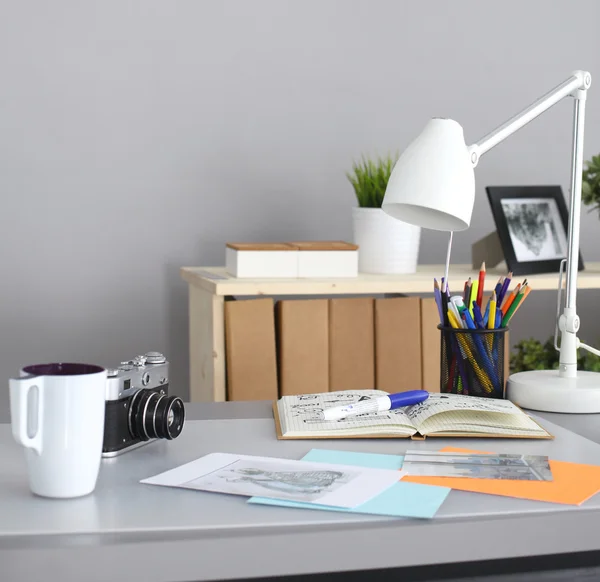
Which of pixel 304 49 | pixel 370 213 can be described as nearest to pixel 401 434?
pixel 370 213

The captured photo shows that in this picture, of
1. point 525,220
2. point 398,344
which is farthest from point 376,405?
point 525,220

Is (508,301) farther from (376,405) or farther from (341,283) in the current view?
(341,283)

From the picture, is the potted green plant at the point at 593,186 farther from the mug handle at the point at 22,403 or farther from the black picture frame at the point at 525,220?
the mug handle at the point at 22,403

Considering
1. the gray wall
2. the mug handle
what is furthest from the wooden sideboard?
the mug handle

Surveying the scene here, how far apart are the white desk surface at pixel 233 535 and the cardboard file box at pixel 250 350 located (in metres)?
0.96

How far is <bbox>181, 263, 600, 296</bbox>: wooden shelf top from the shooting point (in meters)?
1.77

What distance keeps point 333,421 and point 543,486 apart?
302 millimetres

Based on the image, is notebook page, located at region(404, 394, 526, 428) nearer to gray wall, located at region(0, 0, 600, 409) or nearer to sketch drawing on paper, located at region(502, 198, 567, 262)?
sketch drawing on paper, located at region(502, 198, 567, 262)

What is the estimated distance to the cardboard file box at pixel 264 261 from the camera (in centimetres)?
184

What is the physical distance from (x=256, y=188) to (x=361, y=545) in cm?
169

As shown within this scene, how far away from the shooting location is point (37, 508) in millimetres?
756

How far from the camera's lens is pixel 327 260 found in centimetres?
188

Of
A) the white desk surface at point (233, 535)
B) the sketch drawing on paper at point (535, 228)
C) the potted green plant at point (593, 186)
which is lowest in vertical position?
the white desk surface at point (233, 535)

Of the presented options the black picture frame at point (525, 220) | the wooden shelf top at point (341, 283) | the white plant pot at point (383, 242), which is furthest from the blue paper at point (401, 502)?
the black picture frame at point (525, 220)
